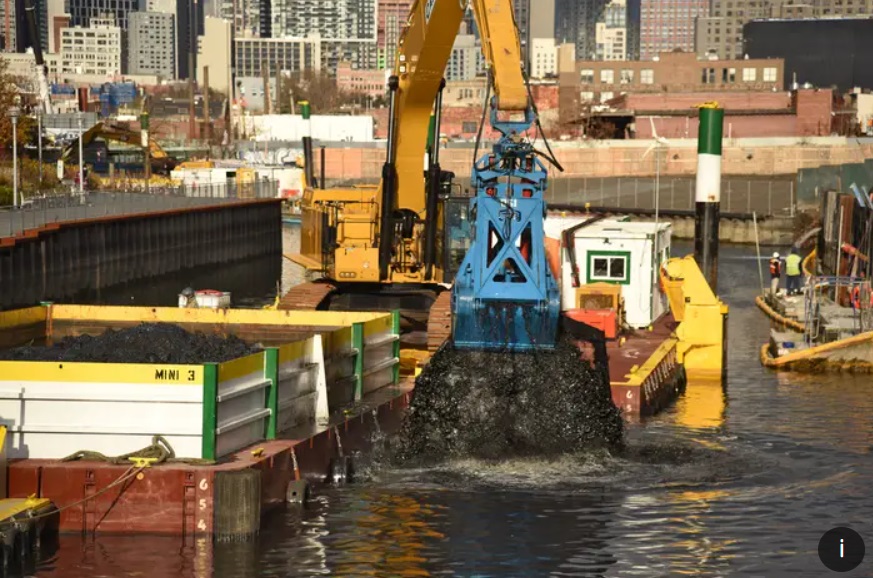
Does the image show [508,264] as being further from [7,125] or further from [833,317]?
[7,125]

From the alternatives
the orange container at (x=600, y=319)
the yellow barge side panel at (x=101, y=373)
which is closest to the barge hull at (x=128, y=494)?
the yellow barge side panel at (x=101, y=373)

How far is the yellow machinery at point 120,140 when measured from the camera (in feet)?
350

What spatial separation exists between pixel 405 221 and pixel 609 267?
594 cm

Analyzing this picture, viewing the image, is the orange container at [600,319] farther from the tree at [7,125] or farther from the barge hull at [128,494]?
the tree at [7,125]

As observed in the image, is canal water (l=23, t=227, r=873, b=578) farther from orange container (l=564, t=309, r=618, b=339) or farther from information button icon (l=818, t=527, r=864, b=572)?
orange container (l=564, t=309, r=618, b=339)

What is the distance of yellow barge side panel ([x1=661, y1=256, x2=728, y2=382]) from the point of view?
3978 centimetres

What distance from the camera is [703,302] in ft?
131

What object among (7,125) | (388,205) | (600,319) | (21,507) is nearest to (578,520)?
(21,507)

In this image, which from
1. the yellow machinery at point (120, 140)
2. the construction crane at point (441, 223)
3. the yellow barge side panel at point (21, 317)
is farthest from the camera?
the yellow machinery at point (120, 140)

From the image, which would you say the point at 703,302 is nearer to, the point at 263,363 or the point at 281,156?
the point at 263,363

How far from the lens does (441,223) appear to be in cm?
4006

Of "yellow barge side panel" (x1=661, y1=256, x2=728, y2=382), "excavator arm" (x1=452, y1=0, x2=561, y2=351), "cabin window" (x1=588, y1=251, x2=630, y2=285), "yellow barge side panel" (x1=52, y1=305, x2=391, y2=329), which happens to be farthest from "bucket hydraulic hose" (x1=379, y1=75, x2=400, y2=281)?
"excavator arm" (x1=452, y1=0, x2=561, y2=351)

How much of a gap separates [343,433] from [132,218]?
3460cm

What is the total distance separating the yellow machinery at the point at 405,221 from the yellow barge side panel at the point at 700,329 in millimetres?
5277
